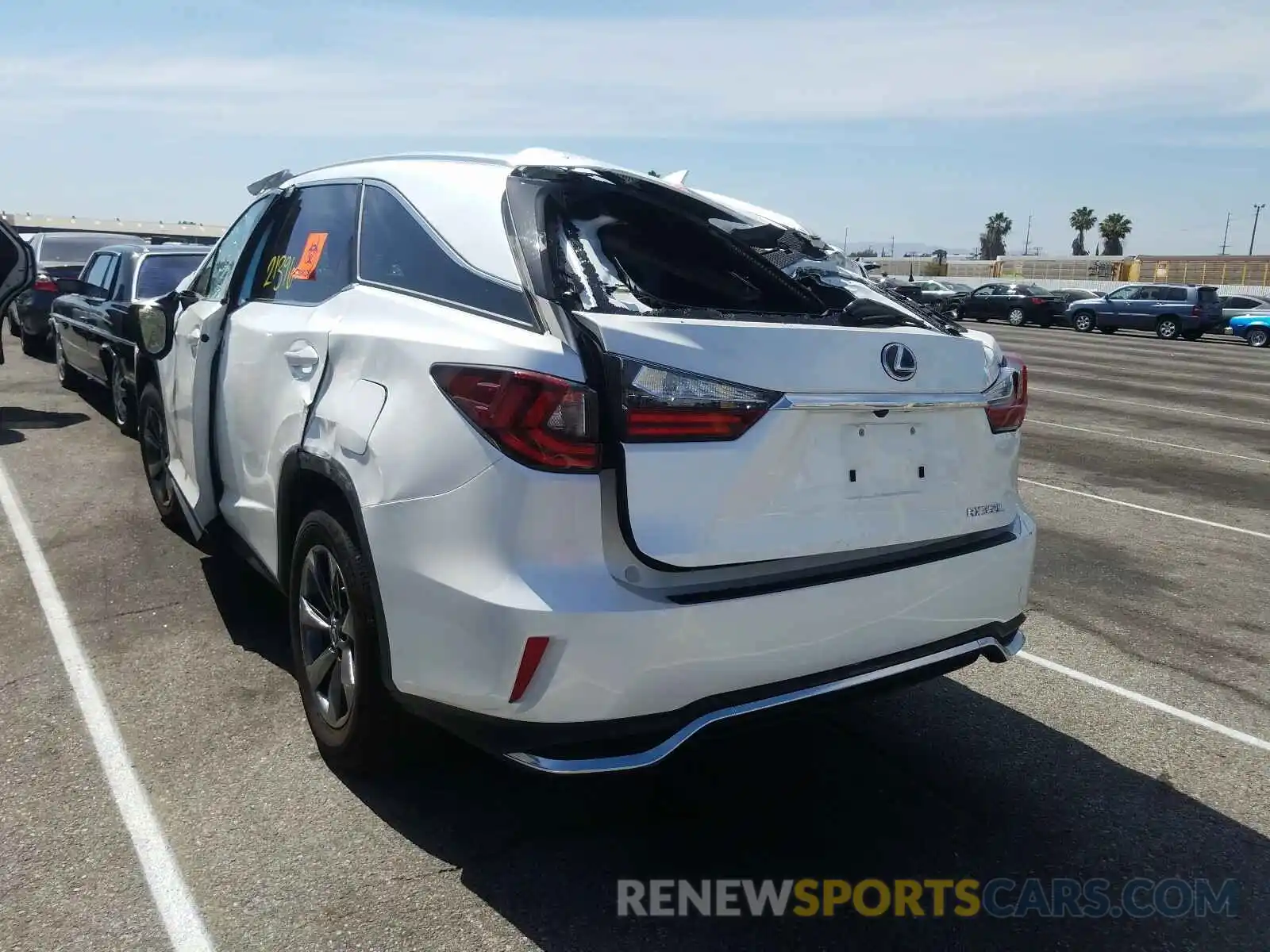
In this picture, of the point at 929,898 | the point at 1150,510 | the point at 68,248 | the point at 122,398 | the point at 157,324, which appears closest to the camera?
the point at 929,898

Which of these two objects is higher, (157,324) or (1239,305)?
(157,324)

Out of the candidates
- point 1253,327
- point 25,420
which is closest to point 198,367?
point 25,420

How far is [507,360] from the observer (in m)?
2.61

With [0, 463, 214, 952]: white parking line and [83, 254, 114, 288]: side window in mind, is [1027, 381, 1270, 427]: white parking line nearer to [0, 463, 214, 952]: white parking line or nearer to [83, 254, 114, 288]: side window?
[83, 254, 114, 288]: side window

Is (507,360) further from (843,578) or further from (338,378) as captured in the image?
(843,578)

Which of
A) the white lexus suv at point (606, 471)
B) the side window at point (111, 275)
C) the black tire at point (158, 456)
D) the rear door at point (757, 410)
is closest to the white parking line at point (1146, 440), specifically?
the white lexus suv at point (606, 471)

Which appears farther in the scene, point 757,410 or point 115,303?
point 115,303

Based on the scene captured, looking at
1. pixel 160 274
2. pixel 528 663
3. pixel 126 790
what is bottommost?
pixel 126 790

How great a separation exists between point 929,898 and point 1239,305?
3650cm

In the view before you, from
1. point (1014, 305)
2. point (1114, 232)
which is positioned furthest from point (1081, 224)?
point (1014, 305)

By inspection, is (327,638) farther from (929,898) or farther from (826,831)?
(929,898)

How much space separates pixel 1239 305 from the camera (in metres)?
33.8

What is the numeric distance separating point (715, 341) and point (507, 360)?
53 centimetres

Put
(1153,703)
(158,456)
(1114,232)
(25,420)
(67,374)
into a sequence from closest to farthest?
(1153,703) → (158,456) → (25,420) → (67,374) → (1114,232)
